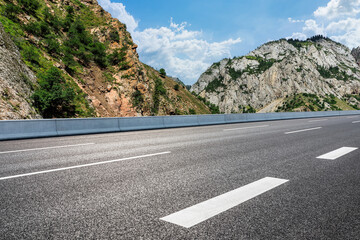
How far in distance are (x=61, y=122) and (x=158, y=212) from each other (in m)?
11.2

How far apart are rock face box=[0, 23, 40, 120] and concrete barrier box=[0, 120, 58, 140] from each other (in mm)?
6882

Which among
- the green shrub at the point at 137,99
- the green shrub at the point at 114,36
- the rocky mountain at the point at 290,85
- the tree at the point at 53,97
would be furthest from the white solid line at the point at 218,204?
the rocky mountain at the point at 290,85

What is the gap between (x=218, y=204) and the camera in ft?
9.77

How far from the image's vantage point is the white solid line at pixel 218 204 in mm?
2561

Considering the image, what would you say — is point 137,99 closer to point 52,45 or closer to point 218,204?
point 52,45

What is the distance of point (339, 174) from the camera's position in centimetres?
448

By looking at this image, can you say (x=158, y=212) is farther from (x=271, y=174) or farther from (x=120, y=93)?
(x=120, y=93)

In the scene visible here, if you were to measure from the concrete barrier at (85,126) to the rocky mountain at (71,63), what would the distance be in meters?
7.18

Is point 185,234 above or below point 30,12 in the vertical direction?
below

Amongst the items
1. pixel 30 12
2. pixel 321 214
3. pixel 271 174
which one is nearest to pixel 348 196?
pixel 321 214

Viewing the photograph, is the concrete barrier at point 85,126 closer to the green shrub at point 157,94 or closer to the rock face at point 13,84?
the rock face at point 13,84

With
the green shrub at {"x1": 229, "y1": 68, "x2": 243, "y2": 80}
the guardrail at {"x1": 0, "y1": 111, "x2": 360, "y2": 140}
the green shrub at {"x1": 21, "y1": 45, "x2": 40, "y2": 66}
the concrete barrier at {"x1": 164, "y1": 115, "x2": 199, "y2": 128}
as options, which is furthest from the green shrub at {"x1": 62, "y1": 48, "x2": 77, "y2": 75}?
the green shrub at {"x1": 229, "y1": 68, "x2": 243, "y2": 80}

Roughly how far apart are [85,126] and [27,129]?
2735 mm

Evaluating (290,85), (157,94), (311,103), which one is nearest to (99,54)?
(157,94)
